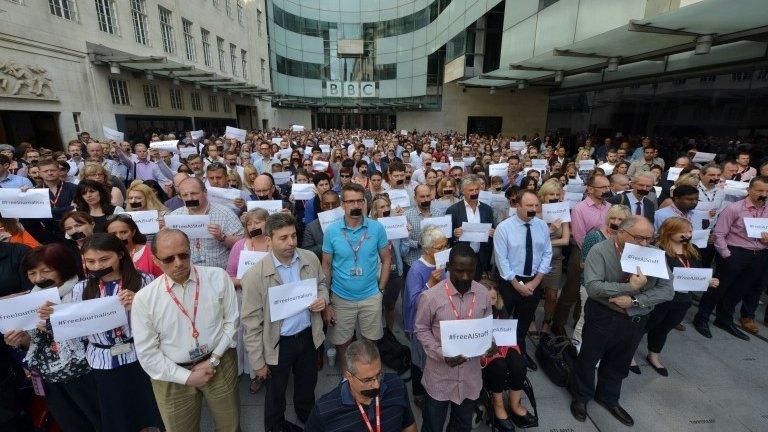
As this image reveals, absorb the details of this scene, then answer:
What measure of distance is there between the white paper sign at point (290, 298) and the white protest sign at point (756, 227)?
5.40 meters

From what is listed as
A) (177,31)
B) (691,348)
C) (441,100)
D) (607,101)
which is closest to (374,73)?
(441,100)

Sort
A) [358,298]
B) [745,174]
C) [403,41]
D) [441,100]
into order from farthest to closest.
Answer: [403,41], [441,100], [745,174], [358,298]

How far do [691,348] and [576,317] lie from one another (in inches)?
57.5

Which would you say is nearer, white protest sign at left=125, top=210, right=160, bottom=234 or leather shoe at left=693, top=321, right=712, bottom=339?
white protest sign at left=125, top=210, right=160, bottom=234

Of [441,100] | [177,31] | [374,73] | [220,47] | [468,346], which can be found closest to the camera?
[468,346]

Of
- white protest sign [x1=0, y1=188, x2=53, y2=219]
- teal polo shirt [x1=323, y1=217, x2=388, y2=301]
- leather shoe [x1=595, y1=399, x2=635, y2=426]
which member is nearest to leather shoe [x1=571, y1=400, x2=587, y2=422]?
leather shoe [x1=595, y1=399, x2=635, y2=426]

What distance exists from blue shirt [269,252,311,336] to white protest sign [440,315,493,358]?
127 centimetres

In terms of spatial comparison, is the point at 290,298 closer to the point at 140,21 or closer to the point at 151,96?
the point at 151,96

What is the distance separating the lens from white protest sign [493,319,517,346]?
286 cm

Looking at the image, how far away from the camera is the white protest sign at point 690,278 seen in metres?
3.44

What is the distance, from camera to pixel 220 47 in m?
25.4

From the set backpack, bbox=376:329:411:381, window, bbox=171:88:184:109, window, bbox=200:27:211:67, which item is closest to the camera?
backpack, bbox=376:329:411:381

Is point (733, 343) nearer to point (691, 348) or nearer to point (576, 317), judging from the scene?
point (691, 348)

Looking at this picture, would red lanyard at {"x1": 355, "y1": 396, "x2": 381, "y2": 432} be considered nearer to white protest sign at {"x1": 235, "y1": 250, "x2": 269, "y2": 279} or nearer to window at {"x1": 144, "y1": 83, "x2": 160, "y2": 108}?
white protest sign at {"x1": 235, "y1": 250, "x2": 269, "y2": 279}
